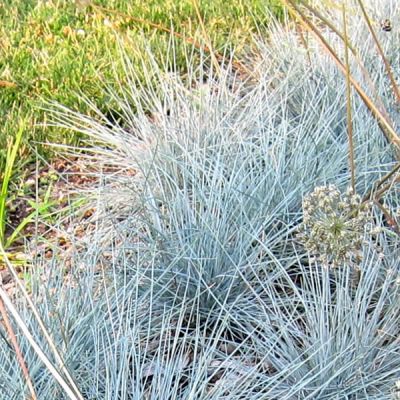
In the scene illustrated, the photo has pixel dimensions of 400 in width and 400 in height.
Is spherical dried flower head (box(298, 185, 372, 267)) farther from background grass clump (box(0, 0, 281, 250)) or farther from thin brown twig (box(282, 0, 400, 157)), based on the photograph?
background grass clump (box(0, 0, 281, 250))

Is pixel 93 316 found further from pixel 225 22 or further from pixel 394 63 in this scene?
pixel 225 22

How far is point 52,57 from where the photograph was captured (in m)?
4.25

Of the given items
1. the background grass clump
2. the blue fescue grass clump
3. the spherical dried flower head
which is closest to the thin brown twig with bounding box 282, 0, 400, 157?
the spherical dried flower head

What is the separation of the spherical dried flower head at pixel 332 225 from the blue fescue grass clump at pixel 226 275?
16 centimetres

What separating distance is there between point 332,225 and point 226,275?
53cm

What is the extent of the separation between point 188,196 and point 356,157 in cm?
69

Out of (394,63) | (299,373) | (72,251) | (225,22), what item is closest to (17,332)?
(72,251)

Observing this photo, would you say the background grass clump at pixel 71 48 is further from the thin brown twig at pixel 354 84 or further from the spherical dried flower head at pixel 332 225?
the spherical dried flower head at pixel 332 225

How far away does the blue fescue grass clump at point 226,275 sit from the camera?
1.99 metres

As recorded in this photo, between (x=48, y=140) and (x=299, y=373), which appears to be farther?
(x=48, y=140)

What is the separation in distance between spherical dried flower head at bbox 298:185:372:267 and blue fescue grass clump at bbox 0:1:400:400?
0.51 ft

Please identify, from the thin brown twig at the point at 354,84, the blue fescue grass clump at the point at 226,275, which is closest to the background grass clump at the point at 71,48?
the blue fescue grass clump at the point at 226,275

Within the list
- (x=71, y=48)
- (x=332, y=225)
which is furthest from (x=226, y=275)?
(x=71, y=48)

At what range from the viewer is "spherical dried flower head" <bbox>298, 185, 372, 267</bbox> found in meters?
1.89
